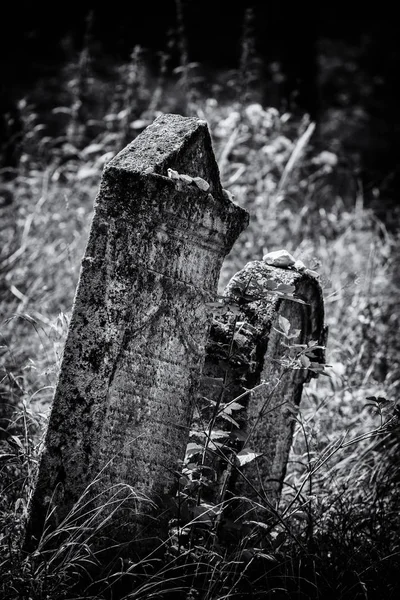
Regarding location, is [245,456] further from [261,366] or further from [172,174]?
[172,174]

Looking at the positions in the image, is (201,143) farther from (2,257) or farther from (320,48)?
(320,48)

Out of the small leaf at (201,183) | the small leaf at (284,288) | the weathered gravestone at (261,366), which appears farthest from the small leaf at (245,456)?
the small leaf at (201,183)

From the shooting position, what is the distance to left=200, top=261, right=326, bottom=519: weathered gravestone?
2256 mm

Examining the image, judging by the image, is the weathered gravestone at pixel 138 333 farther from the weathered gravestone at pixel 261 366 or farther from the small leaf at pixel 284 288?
the small leaf at pixel 284 288

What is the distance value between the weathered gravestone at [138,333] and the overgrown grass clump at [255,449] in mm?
160

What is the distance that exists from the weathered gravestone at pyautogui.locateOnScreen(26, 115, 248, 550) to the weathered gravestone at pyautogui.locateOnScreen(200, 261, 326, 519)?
0.17 metres

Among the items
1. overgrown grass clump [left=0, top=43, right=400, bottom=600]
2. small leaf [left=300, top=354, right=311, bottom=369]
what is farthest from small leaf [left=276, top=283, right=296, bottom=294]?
overgrown grass clump [left=0, top=43, right=400, bottom=600]

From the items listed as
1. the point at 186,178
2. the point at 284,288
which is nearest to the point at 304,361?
the point at 284,288

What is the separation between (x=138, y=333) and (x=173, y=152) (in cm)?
63

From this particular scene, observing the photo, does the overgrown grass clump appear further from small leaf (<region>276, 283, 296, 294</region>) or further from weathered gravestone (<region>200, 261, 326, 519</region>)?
small leaf (<region>276, 283, 296, 294</region>)

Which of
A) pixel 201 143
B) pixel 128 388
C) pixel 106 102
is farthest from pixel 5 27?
pixel 128 388

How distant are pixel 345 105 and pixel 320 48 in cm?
145

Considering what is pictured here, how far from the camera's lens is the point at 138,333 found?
2004 mm

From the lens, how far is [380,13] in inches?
454
